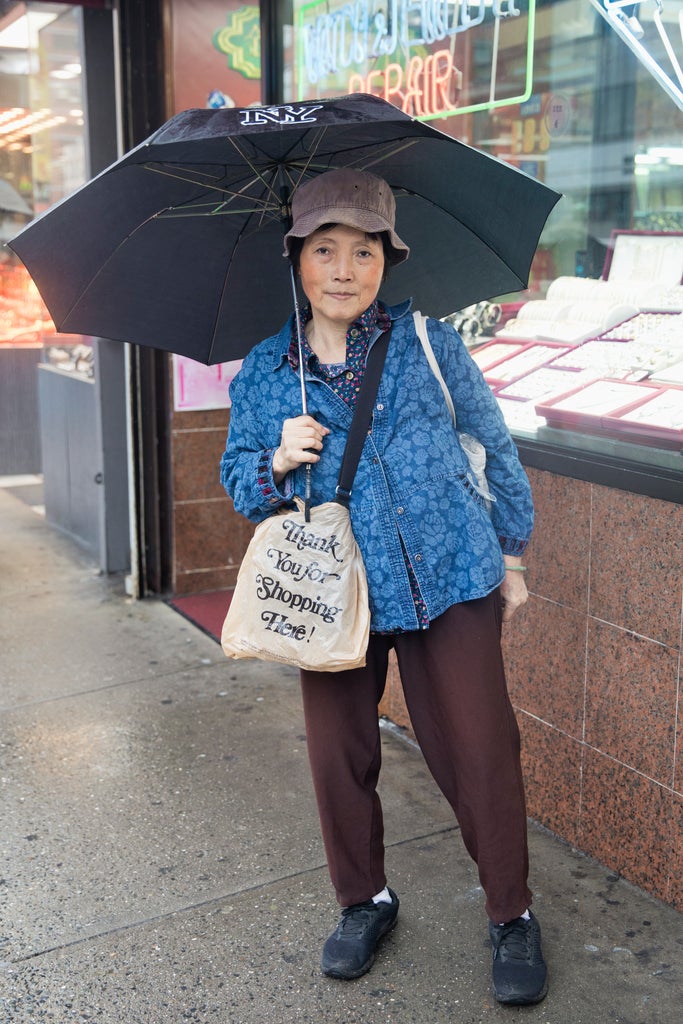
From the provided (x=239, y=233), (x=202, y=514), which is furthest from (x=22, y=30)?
(x=239, y=233)

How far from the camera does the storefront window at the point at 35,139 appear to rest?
245 inches

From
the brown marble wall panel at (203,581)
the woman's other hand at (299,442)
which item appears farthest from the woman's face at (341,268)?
the brown marble wall panel at (203,581)

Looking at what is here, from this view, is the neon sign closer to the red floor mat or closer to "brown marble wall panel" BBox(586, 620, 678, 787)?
"brown marble wall panel" BBox(586, 620, 678, 787)

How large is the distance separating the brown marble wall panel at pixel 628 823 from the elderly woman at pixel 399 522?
18.9 inches

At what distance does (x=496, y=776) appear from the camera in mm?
2688

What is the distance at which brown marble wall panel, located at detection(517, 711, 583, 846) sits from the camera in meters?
3.41

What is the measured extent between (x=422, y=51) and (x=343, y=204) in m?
2.01

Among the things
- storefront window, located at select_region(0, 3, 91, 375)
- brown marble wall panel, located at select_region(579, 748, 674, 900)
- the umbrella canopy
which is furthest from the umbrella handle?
storefront window, located at select_region(0, 3, 91, 375)

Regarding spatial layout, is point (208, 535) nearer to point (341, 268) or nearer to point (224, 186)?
point (224, 186)

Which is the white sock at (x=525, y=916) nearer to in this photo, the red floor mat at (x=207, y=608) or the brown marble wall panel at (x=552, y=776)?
the brown marble wall panel at (x=552, y=776)

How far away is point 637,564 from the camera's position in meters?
3.10

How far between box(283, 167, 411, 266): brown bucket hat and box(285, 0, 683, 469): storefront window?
3.66 feet

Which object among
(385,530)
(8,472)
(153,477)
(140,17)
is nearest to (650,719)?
(385,530)

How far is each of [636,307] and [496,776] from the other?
1.76 meters
